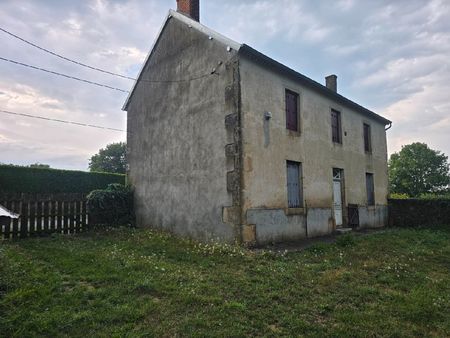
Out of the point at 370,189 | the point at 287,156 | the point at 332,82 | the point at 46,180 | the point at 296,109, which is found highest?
the point at 332,82

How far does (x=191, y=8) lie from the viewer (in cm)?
1219

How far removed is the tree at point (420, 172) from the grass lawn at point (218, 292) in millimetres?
35729

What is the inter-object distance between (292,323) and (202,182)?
619 centimetres

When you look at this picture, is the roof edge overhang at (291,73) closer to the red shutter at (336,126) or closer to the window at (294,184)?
the red shutter at (336,126)

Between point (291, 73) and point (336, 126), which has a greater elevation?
point (291, 73)

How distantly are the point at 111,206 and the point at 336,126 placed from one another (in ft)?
33.2

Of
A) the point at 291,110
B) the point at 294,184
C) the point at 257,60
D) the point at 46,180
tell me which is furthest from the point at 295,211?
the point at 46,180

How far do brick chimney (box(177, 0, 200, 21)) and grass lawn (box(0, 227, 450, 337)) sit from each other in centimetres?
915

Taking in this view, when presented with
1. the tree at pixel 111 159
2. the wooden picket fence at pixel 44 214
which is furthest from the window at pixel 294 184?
the tree at pixel 111 159

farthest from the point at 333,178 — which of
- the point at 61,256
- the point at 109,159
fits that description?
the point at 109,159

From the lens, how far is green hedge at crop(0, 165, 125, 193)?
1469 cm

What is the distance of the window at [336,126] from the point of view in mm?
13421

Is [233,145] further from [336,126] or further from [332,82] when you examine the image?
[332,82]

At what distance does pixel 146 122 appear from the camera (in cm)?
1284
